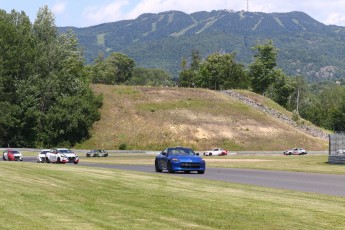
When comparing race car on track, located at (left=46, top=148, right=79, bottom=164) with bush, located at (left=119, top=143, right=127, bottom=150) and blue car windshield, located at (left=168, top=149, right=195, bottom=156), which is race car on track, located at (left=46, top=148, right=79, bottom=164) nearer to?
blue car windshield, located at (left=168, top=149, right=195, bottom=156)

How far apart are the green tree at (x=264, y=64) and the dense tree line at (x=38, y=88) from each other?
5416 cm

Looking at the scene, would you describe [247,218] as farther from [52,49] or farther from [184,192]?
[52,49]

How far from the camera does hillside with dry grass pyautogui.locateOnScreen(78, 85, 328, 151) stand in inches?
4090

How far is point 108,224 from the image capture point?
12.4 meters

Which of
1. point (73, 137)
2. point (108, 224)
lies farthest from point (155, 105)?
point (108, 224)

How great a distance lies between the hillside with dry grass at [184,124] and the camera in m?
104

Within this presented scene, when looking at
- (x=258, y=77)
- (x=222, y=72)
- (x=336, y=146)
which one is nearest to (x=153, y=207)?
(x=336, y=146)

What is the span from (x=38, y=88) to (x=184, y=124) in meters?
26.3

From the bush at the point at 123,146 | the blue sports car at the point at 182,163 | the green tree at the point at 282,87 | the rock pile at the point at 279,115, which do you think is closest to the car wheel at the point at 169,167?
the blue sports car at the point at 182,163

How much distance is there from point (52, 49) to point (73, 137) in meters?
14.6

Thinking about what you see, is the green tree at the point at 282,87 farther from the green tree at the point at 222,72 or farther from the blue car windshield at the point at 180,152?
the blue car windshield at the point at 180,152

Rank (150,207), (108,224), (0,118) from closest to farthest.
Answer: (108,224)
(150,207)
(0,118)

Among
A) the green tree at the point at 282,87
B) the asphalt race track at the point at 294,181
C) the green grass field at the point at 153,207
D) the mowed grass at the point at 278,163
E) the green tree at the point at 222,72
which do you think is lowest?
the mowed grass at the point at 278,163

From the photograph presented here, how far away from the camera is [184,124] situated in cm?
11000
